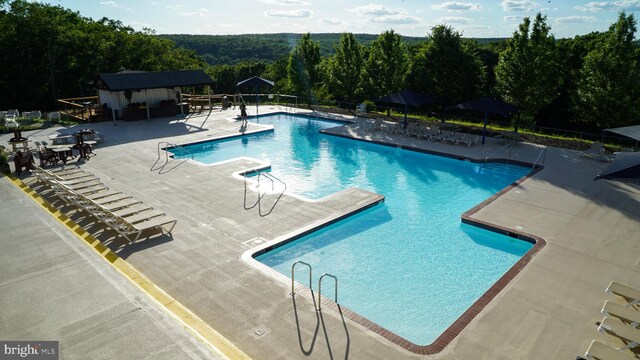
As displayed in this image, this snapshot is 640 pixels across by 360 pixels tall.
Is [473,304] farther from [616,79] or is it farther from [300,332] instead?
[616,79]

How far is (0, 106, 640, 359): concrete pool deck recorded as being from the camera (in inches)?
263

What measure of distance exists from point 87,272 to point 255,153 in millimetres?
11943

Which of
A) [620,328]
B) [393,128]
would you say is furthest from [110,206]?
[393,128]

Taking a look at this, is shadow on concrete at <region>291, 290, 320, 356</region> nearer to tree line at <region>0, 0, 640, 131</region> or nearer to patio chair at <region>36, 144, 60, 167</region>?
patio chair at <region>36, 144, 60, 167</region>

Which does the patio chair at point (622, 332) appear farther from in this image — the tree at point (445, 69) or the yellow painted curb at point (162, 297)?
the tree at point (445, 69)

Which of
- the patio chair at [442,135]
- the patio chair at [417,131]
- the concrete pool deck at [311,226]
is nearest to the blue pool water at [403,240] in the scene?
the concrete pool deck at [311,226]

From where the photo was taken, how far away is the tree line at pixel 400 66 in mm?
20000

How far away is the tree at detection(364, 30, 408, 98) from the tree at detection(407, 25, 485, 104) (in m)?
1.04

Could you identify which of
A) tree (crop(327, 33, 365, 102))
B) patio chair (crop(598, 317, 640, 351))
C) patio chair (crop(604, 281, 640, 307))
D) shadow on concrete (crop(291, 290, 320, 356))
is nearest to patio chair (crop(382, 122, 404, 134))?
tree (crop(327, 33, 365, 102))

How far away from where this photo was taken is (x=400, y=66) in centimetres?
2734

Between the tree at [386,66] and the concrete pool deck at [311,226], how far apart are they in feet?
40.9

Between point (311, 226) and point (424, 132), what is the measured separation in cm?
1287

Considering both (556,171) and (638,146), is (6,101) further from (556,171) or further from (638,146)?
(638,146)

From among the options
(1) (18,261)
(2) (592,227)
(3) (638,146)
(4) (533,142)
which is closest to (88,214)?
(1) (18,261)
